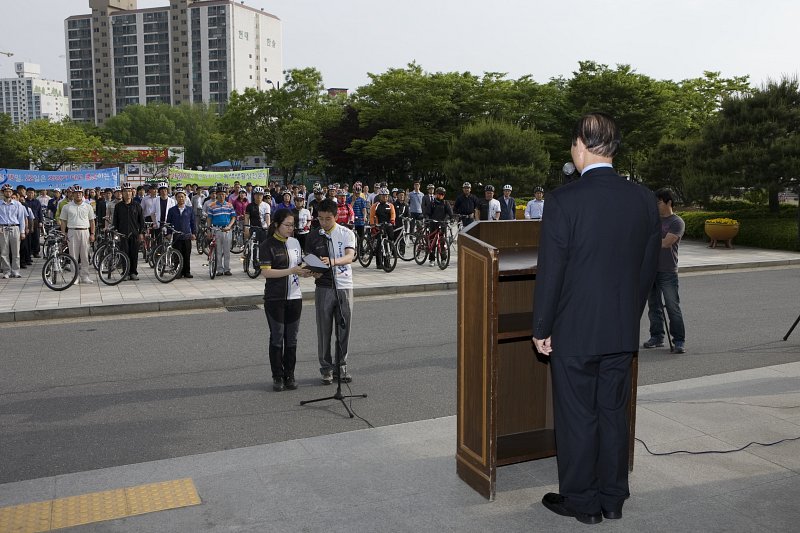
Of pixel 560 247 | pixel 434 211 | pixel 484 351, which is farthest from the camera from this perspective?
pixel 434 211

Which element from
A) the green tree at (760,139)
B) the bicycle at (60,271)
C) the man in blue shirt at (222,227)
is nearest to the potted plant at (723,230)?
the green tree at (760,139)

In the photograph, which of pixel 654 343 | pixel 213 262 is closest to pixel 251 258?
pixel 213 262

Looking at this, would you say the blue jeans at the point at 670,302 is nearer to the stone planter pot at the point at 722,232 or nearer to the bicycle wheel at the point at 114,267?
the bicycle wheel at the point at 114,267

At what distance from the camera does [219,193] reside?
16.7 metres

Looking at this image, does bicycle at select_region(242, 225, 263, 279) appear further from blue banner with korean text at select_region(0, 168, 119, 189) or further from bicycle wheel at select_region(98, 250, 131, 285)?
blue banner with korean text at select_region(0, 168, 119, 189)

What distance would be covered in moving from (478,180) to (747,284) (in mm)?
25322

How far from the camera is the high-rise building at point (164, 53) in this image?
171500mm

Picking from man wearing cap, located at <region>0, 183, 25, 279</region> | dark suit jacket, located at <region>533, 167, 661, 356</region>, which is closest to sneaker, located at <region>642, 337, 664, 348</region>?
dark suit jacket, located at <region>533, 167, 661, 356</region>

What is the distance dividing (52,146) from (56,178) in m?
44.7

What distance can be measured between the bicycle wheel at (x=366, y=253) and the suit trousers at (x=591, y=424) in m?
14.2

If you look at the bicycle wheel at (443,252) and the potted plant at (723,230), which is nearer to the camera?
the bicycle wheel at (443,252)

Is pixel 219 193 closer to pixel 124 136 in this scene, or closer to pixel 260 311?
pixel 260 311

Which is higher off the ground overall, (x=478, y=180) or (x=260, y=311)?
(x=478, y=180)

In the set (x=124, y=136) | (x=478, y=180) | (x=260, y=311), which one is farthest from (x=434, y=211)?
(x=124, y=136)
